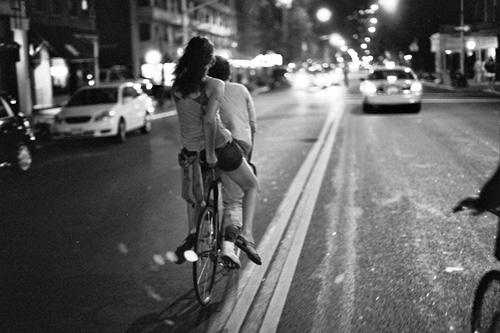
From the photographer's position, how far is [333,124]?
2209cm

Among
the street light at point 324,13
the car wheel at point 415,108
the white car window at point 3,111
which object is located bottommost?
the car wheel at point 415,108

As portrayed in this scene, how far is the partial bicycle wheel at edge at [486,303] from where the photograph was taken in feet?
13.7

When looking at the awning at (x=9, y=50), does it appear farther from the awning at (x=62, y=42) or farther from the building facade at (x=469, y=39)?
the building facade at (x=469, y=39)

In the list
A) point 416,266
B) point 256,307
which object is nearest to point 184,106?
point 256,307

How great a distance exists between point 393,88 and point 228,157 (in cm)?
Result: 2039

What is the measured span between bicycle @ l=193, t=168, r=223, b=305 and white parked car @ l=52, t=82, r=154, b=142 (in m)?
13.0

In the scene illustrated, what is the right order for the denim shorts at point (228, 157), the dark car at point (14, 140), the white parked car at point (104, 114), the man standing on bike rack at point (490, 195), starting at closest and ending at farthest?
the man standing on bike rack at point (490, 195)
the denim shorts at point (228, 157)
the dark car at point (14, 140)
the white parked car at point (104, 114)

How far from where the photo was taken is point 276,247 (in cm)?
705

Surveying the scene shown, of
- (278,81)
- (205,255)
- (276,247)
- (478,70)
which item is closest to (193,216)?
(205,255)

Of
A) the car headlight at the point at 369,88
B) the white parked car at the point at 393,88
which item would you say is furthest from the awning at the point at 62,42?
the white parked car at the point at 393,88

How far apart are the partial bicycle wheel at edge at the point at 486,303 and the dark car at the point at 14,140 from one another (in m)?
9.99

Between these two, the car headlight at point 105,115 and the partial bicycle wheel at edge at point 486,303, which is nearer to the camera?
the partial bicycle wheel at edge at point 486,303

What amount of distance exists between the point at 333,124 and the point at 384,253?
51.0 feet

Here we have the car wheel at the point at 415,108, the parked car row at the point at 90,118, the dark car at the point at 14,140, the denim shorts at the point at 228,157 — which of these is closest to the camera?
the denim shorts at the point at 228,157
